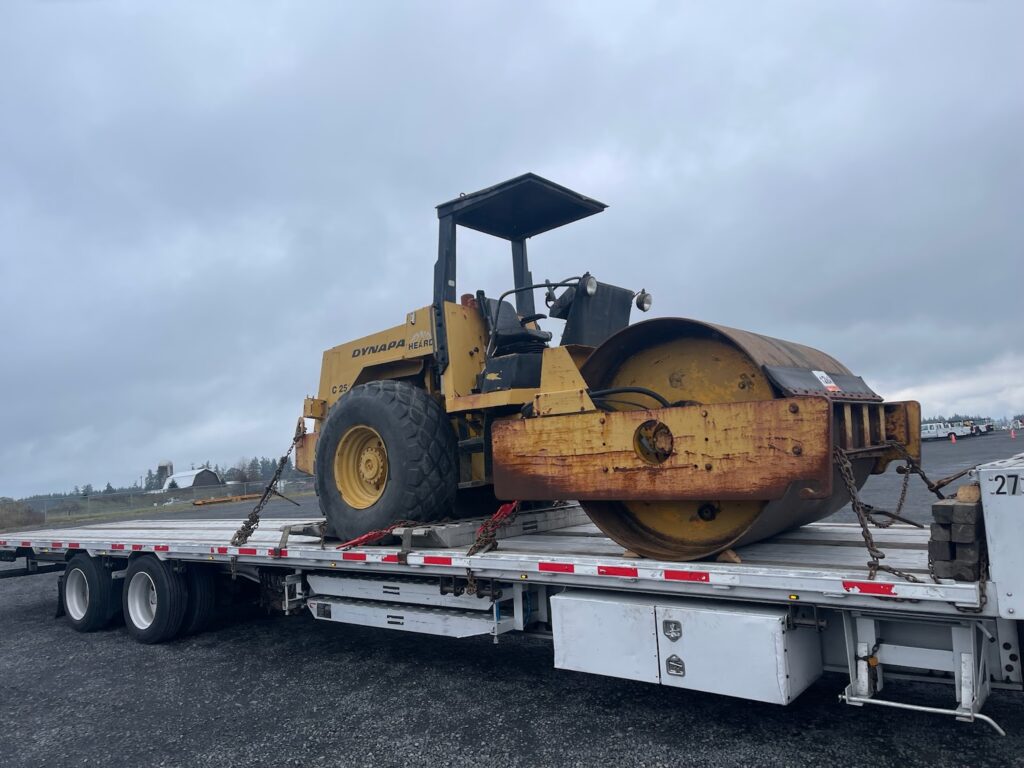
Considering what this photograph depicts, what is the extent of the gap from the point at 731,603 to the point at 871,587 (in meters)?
0.74

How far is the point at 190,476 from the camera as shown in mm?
44500

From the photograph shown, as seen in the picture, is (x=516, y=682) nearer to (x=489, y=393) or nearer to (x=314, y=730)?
(x=314, y=730)

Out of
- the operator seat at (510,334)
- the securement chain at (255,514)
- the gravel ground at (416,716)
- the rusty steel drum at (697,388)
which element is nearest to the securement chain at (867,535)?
the rusty steel drum at (697,388)

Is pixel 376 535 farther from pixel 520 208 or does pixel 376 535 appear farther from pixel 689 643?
pixel 520 208

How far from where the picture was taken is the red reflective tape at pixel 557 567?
425 centimetres

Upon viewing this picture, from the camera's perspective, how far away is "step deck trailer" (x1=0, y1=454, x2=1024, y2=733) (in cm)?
318

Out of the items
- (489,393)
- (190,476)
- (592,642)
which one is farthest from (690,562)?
(190,476)

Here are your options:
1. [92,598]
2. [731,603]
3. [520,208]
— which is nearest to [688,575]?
[731,603]

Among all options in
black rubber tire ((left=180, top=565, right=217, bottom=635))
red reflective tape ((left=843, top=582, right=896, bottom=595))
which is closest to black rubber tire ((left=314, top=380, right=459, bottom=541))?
black rubber tire ((left=180, top=565, right=217, bottom=635))

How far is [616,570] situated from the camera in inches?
159

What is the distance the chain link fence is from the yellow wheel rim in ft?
74.0

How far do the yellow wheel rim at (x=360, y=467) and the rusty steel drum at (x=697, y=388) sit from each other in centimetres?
215

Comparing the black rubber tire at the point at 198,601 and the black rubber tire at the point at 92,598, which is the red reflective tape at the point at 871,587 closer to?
the black rubber tire at the point at 198,601

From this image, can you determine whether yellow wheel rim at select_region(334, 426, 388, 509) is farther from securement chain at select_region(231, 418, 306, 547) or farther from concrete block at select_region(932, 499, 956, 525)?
concrete block at select_region(932, 499, 956, 525)
